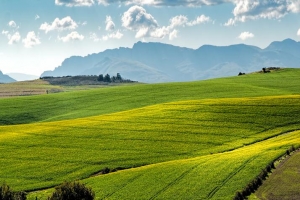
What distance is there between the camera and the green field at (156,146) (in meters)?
37.6

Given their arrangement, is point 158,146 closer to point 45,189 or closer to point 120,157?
point 120,157

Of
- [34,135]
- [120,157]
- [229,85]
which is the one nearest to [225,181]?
[120,157]

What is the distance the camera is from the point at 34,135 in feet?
204

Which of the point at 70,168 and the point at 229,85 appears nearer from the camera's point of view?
the point at 70,168

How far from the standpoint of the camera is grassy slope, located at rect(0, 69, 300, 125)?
89.9 meters

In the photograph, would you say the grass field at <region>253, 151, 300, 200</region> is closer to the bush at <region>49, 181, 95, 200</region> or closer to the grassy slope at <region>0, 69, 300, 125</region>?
the bush at <region>49, 181, 95, 200</region>

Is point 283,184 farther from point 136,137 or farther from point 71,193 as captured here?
point 136,137

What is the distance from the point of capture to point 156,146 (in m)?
52.6

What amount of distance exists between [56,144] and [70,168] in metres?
10.9

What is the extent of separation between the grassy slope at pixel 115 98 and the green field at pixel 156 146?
2.48 feet

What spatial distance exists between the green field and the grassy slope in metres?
0.76

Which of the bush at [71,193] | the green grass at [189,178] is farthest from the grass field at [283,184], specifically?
the bush at [71,193]

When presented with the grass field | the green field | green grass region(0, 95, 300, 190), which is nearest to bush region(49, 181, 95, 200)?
the green field

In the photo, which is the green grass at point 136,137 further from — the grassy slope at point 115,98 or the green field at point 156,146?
the grassy slope at point 115,98
